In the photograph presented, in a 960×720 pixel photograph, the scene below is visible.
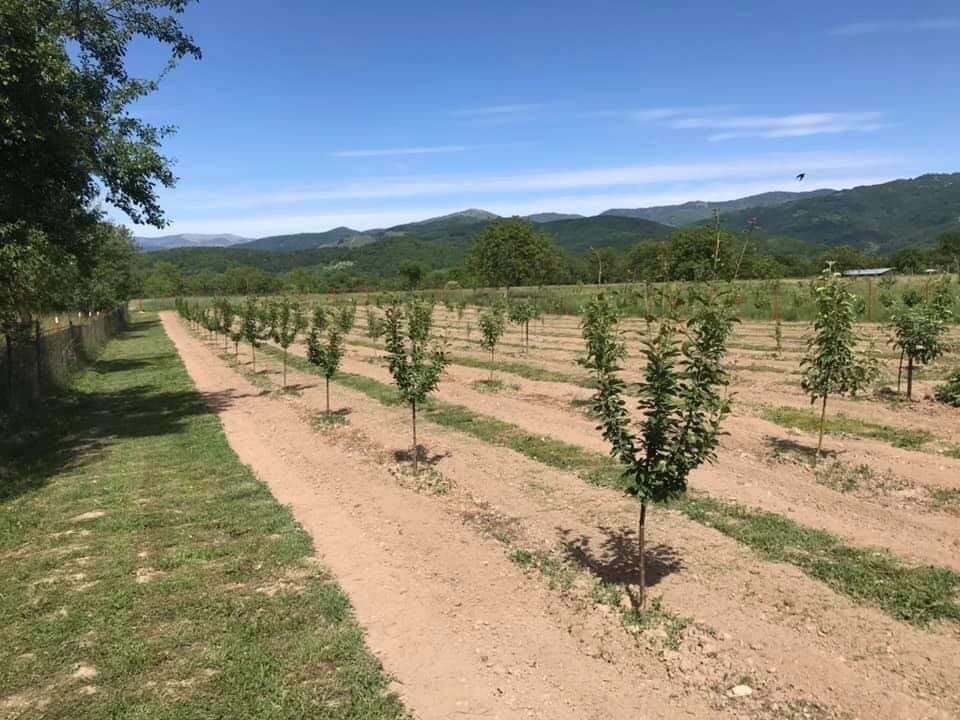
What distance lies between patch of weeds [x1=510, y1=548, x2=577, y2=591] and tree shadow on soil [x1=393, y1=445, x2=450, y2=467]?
13.2ft

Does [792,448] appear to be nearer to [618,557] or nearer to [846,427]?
[846,427]

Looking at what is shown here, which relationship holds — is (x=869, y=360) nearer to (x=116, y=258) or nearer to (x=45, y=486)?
(x=45, y=486)

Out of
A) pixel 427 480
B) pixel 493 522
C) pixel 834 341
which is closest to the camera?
pixel 493 522

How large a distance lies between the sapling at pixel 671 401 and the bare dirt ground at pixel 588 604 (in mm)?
858

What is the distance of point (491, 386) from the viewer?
1852 cm

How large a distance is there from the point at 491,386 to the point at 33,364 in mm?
12426

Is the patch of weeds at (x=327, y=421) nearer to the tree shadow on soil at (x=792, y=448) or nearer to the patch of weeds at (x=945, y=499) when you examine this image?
the tree shadow on soil at (x=792, y=448)

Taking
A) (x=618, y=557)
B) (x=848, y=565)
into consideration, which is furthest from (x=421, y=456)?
(x=848, y=565)

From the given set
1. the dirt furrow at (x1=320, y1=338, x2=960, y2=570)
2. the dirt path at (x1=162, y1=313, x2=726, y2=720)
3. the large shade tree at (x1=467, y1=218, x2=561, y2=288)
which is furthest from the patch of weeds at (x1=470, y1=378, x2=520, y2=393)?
the large shade tree at (x1=467, y1=218, x2=561, y2=288)

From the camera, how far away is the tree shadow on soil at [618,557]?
263 inches

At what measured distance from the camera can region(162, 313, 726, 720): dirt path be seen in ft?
15.5

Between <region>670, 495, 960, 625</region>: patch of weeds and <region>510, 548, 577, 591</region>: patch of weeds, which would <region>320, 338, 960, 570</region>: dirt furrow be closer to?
<region>670, 495, 960, 625</region>: patch of weeds

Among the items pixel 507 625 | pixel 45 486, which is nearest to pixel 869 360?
pixel 507 625

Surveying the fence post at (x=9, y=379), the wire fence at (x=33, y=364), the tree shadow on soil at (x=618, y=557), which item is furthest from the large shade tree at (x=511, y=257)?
the tree shadow on soil at (x=618, y=557)
